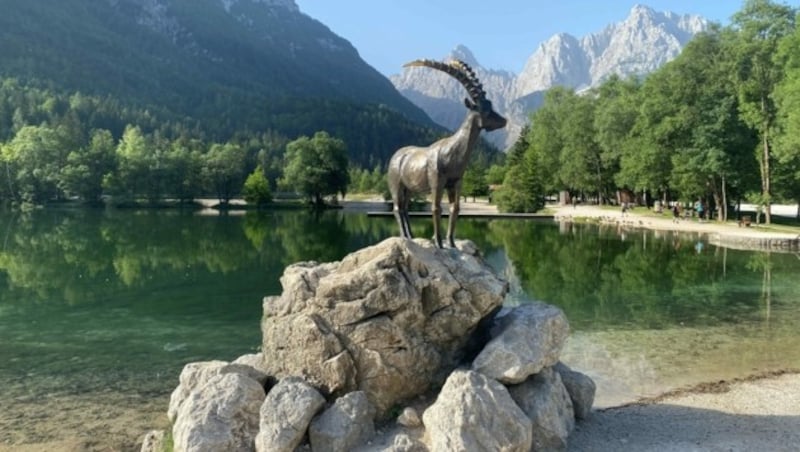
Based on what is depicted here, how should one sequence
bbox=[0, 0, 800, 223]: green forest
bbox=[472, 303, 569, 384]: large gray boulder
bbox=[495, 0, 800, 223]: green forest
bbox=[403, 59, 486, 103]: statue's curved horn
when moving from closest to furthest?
bbox=[472, 303, 569, 384]: large gray boulder, bbox=[403, 59, 486, 103]: statue's curved horn, bbox=[495, 0, 800, 223]: green forest, bbox=[0, 0, 800, 223]: green forest

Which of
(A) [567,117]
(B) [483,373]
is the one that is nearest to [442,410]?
(B) [483,373]

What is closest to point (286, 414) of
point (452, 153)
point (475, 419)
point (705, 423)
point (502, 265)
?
point (475, 419)

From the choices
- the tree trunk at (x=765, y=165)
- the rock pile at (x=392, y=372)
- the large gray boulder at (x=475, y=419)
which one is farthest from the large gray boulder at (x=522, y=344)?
the tree trunk at (x=765, y=165)

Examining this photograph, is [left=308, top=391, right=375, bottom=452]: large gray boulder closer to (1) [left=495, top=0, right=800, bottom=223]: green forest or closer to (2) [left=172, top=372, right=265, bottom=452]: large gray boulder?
(2) [left=172, top=372, right=265, bottom=452]: large gray boulder

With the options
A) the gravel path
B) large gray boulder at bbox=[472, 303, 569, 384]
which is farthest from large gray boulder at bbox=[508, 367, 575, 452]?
the gravel path

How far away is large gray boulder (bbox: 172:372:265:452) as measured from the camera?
8.80 meters

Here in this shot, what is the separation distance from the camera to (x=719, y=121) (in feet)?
174

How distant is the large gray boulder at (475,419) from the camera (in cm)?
850

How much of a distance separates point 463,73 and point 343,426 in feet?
21.9

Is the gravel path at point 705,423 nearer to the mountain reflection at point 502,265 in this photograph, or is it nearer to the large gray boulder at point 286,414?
the large gray boulder at point 286,414

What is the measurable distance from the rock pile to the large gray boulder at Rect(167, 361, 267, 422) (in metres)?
0.03

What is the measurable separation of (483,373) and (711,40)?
60064 mm

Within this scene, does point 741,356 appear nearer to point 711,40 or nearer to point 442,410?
point 442,410

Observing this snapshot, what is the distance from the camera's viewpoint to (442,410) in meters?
8.79
